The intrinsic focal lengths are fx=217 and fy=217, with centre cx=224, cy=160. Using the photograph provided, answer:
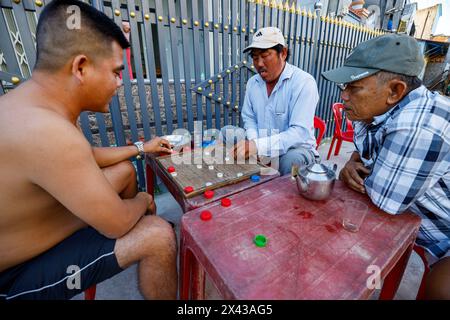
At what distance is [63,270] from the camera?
3.73 feet

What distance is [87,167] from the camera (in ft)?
3.33

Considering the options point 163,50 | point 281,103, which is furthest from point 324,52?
point 163,50

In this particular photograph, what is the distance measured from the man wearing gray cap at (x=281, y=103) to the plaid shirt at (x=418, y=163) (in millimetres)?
936

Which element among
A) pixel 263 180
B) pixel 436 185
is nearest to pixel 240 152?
pixel 263 180

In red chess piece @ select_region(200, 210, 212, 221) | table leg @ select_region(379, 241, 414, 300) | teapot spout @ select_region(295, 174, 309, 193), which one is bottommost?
table leg @ select_region(379, 241, 414, 300)

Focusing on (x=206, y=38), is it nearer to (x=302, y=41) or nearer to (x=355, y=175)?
(x=302, y=41)

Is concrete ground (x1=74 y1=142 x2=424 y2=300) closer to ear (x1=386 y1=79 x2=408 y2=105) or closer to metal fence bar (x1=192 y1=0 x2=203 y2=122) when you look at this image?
ear (x1=386 y1=79 x2=408 y2=105)

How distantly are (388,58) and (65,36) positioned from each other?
1711 millimetres

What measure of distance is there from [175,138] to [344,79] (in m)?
1.58

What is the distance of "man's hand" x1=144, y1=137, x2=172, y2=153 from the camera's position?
76.3 inches

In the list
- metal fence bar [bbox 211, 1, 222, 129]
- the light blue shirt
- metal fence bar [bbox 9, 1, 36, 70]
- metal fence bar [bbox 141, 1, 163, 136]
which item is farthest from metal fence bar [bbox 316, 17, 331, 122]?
metal fence bar [bbox 9, 1, 36, 70]

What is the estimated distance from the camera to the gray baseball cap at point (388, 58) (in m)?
1.19

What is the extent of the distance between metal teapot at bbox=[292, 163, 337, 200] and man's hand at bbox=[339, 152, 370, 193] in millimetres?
209
